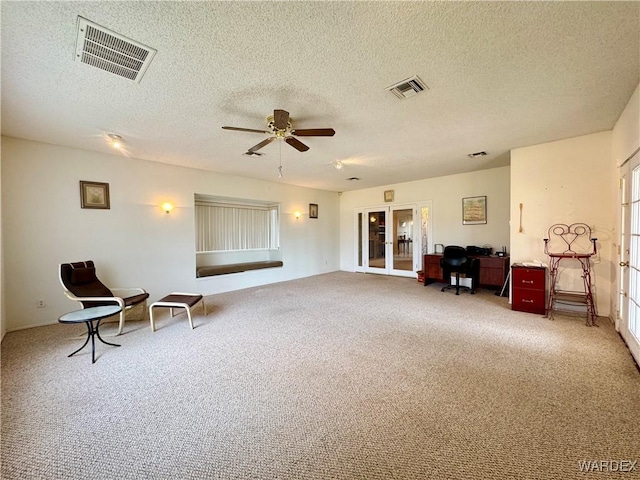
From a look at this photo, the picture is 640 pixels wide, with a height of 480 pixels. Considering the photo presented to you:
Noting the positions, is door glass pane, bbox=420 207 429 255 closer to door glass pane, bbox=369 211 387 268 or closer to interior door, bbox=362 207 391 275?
interior door, bbox=362 207 391 275

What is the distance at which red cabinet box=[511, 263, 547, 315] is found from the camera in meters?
3.90

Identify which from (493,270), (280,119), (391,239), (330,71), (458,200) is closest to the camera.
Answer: (330,71)

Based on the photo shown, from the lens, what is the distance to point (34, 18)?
5.34 feet

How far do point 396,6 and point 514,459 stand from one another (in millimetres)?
2756

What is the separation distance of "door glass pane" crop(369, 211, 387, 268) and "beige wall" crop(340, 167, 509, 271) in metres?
0.42

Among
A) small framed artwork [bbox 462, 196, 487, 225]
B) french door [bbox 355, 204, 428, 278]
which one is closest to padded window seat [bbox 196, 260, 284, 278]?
french door [bbox 355, 204, 428, 278]

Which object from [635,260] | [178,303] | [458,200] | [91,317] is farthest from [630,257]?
[91,317]

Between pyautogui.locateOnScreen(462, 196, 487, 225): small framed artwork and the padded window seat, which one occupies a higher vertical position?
pyautogui.locateOnScreen(462, 196, 487, 225): small framed artwork

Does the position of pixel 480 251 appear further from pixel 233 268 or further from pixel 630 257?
pixel 233 268

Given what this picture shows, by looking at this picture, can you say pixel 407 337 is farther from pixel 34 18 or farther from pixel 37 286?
pixel 37 286

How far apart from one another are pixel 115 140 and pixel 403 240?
659 cm

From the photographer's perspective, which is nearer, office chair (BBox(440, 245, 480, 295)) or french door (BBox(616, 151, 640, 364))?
french door (BBox(616, 151, 640, 364))

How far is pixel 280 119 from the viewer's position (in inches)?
105

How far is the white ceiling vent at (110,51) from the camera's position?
1.74 m
